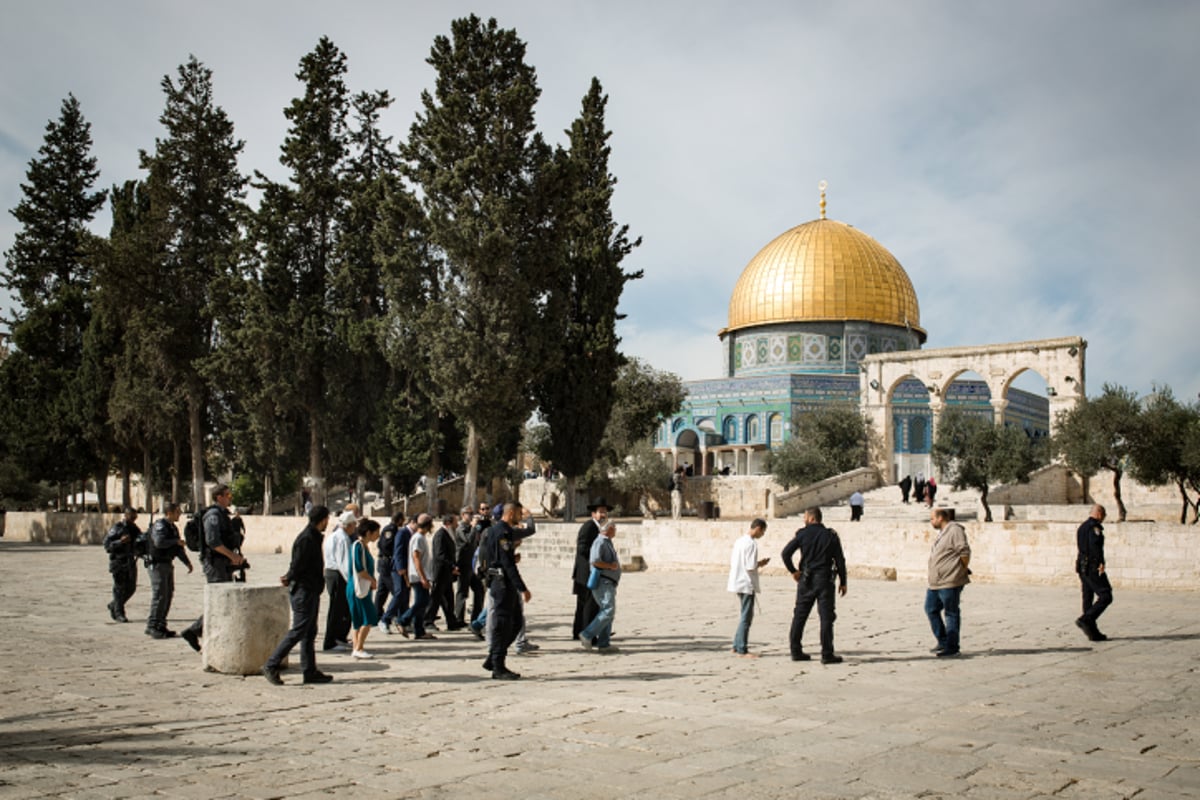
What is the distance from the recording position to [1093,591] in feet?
31.1

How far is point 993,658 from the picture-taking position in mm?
8523

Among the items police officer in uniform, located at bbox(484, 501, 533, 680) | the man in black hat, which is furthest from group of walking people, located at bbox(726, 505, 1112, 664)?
police officer in uniform, located at bbox(484, 501, 533, 680)

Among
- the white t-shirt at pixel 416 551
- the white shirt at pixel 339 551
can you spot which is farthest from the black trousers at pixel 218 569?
the white t-shirt at pixel 416 551

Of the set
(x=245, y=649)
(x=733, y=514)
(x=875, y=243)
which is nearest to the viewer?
(x=245, y=649)

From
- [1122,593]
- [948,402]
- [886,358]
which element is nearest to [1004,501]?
[886,358]

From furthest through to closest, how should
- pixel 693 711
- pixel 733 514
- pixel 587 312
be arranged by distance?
pixel 733 514, pixel 587 312, pixel 693 711

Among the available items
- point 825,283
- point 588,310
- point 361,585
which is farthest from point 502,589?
point 825,283

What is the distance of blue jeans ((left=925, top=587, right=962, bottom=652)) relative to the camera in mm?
8578

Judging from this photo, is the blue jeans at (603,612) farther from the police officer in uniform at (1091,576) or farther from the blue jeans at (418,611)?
the police officer in uniform at (1091,576)

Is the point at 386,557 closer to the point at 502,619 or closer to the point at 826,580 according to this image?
the point at 502,619

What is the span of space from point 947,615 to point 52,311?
109 ft

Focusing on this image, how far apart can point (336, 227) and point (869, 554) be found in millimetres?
17506

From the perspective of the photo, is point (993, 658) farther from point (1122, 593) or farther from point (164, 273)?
point (164, 273)

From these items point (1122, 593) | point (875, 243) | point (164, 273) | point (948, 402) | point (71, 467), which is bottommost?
point (1122, 593)
